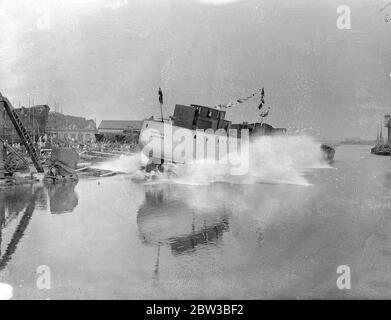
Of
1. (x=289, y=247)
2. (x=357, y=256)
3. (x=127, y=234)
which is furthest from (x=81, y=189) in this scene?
(x=357, y=256)

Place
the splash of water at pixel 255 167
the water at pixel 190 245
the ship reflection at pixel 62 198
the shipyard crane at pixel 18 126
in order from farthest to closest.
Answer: the splash of water at pixel 255 167 → the shipyard crane at pixel 18 126 → the ship reflection at pixel 62 198 → the water at pixel 190 245

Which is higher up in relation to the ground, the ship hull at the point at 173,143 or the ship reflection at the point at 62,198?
the ship hull at the point at 173,143

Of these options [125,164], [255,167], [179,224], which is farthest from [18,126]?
[255,167]

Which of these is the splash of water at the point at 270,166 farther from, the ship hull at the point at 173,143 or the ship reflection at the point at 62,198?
the ship reflection at the point at 62,198

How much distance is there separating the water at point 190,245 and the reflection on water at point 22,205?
0.06 m

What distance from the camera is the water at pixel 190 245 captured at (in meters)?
10.3

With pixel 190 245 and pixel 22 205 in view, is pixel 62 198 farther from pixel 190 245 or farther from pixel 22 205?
pixel 190 245

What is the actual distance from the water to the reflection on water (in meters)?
0.06

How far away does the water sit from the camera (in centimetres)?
1033

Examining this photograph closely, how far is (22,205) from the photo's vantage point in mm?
21906

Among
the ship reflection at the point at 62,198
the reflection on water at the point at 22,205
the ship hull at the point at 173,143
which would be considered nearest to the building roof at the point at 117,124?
the ship hull at the point at 173,143
